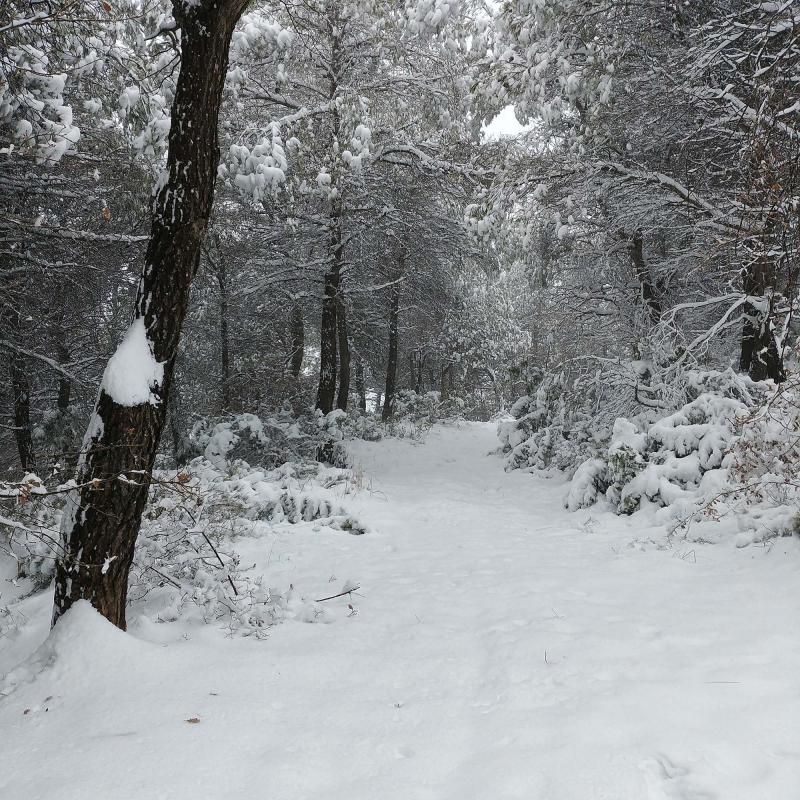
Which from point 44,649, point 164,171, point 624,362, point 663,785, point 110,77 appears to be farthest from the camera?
point 624,362

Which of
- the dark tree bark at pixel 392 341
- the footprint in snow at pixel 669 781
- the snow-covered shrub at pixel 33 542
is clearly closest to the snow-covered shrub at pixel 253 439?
the snow-covered shrub at pixel 33 542

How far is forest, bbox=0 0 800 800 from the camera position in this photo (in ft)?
8.26

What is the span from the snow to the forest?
19mm

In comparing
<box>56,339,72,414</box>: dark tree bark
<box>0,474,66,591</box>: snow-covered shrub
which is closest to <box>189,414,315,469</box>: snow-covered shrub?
<box>56,339,72,414</box>: dark tree bark

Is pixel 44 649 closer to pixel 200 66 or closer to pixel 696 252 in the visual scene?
pixel 200 66

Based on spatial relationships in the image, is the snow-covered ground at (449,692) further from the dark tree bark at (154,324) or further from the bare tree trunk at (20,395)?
the bare tree trunk at (20,395)

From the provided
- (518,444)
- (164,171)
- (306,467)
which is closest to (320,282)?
(306,467)

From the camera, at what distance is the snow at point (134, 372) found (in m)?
3.33

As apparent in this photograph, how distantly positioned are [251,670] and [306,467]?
687 cm

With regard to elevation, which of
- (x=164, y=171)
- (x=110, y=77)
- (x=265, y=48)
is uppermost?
(x=265, y=48)

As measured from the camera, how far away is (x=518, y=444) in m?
12.7

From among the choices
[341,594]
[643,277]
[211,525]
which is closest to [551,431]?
[643,277]

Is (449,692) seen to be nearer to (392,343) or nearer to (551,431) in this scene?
(551,431)

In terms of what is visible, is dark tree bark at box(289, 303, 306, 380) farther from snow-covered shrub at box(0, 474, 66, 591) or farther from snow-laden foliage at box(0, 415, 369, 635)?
snow-covered shrub at box(0, 474, 66, 591)
